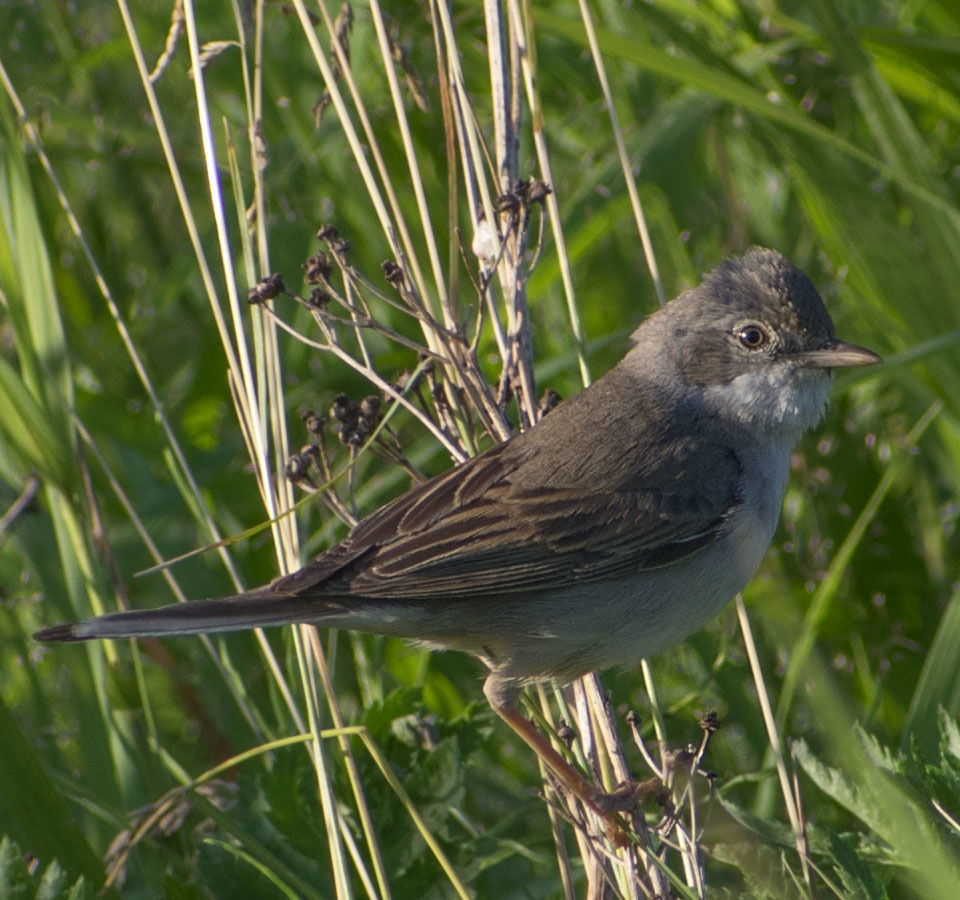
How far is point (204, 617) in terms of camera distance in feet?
7.91

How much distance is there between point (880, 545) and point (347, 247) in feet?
6.84

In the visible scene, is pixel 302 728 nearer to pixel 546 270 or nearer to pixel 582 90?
pixel 546 270

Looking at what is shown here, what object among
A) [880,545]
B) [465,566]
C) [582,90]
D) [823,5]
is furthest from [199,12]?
[880,545]

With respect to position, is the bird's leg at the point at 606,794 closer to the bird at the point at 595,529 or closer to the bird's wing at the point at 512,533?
the bird at the point at 595,529

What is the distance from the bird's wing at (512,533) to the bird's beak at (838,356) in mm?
450

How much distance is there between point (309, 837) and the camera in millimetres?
2738

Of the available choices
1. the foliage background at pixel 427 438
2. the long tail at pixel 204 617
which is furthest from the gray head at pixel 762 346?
the long tail at pixel 204 617

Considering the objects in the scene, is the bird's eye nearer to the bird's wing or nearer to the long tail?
the bird's wing

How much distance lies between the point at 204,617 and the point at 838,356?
159 cm

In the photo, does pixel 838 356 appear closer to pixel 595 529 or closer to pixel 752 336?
pixel 752 336

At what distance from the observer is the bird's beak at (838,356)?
9.53 ft

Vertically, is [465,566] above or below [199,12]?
below

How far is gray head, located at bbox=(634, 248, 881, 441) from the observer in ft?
9.99

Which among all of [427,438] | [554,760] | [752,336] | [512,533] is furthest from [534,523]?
[427,438]
